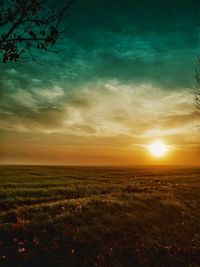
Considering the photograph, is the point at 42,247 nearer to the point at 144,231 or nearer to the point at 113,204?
the point at 144,231

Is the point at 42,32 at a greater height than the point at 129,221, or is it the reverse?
the point at 42,32

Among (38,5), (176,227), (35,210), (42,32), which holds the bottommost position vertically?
(176,227)

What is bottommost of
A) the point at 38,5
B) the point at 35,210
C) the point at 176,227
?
the point at 176,227

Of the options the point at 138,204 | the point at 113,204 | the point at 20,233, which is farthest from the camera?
the point at 138,204

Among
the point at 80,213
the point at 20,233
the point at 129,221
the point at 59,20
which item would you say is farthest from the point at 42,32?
the point at 129,221

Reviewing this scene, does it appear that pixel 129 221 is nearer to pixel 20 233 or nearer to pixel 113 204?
pixel 113 204

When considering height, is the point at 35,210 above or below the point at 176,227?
above

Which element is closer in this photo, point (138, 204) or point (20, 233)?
point (20, 233)

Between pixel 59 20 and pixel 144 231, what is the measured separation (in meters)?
11.2

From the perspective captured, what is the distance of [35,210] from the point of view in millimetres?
16656

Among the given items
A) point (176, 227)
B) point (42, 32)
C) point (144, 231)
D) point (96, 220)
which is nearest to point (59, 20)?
point (42, 32)

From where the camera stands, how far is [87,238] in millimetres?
13492

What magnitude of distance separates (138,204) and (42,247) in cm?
957

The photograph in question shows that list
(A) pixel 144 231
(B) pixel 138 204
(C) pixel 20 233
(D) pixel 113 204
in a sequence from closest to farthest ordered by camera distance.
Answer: (C) pixel 20 233 < (A) pixel 144 231 < (D) pixel 113 204 < (B) pixel 138 204
